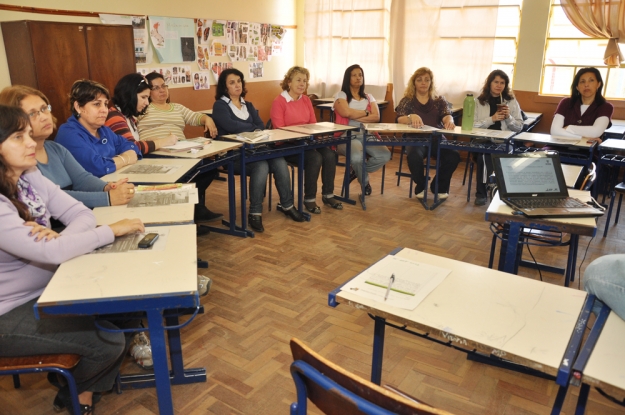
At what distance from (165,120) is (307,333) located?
2168mm

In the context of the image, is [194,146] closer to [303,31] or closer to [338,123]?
[338,123]

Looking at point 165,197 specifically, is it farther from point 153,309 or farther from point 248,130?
Answer: point 248,130

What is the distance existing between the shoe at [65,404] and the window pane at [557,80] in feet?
19.3

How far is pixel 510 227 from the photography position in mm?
2119

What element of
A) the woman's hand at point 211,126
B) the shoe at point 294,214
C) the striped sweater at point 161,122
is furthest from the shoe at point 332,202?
the striped sweater at point 161,122

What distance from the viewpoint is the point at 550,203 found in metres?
2.23

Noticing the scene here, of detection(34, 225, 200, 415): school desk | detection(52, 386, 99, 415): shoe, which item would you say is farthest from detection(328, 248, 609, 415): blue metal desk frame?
detection(52, 386, 99, 415): shoe

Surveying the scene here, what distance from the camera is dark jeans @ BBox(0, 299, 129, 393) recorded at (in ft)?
4.99

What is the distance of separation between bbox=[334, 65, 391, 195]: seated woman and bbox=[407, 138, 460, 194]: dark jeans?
24cm

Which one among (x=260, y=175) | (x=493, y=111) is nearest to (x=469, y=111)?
(x=493, y=111)

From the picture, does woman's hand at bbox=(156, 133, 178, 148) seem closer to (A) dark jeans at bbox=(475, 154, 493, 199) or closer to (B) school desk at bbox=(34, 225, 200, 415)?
(B) school desk at bbox=(34, 225, 200, 415)

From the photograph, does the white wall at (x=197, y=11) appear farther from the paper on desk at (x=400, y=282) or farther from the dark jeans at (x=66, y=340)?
the paper on desk at (x=400, y=282)

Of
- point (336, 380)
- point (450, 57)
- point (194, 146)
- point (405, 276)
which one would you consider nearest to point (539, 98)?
point (450, 57)

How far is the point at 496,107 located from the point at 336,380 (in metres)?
4.33
